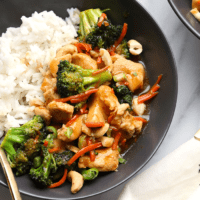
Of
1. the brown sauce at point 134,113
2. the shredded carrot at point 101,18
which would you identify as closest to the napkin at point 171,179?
the brown sauce at point 134,113

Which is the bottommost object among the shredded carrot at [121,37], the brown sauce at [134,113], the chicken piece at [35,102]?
the brown sauce at [134,113]

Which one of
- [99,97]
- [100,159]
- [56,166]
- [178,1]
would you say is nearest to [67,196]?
[56,166]

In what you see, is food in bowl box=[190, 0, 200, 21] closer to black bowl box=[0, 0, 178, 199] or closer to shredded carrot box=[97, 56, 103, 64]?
black bowl box=[0, 0, 178, 199]

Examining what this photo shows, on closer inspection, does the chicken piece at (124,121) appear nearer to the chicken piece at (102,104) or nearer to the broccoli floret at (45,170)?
the chicken piece at (102,104)

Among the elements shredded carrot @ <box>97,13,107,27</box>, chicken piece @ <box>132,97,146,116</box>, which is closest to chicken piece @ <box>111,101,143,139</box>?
chicken piece @ <box>132,97,146,116</box>

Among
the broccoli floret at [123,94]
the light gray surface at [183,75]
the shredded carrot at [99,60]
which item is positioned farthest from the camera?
the light gray surface at [183,75]

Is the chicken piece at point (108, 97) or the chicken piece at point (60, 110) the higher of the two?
the chicken piece at point (60, 110)
